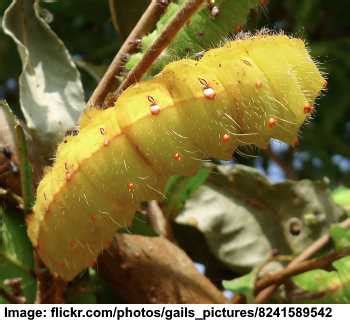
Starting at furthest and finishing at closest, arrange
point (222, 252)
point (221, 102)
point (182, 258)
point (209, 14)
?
point (222, 252) → point (182, 258) → point (209, 14) → point (221, 102)

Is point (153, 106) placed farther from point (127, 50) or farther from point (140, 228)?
point (140, 228)

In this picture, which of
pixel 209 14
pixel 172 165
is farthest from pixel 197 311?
pixel 209 14

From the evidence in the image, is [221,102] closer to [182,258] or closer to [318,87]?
[318,87]

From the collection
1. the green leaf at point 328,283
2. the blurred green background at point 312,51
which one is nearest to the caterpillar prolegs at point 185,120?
the green leaf at point 328,283

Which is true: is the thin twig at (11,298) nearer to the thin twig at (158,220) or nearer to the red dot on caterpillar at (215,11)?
the thin twig at (158,220)

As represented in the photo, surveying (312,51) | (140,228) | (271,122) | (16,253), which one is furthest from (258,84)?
(312,51)
